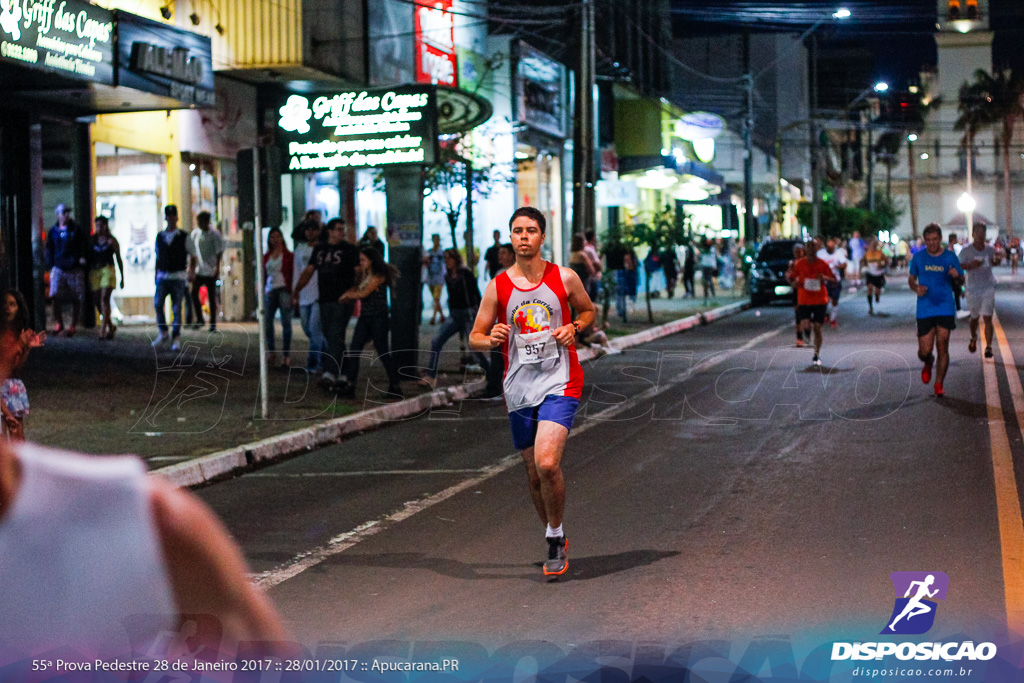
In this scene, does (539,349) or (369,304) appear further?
(369,304)

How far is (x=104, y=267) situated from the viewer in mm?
19016

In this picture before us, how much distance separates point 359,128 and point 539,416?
379 inches

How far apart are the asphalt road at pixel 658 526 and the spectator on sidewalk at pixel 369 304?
108 cm

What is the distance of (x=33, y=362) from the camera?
52.9ft

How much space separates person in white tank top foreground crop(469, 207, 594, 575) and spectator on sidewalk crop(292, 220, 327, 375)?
8471 millimetres

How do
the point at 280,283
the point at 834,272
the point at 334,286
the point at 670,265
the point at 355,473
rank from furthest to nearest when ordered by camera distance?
the point at 670,265 < the point at 834,272 < the point at 280,283 < the point at 334,286 < the point at 355,473

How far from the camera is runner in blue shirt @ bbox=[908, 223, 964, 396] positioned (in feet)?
45.4

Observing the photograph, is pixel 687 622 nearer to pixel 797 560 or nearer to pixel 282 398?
pixel 797 560

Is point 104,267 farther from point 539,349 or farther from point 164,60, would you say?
point 539,349

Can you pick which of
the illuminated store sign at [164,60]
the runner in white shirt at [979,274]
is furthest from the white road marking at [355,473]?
the illuminated store sign at [164,60]

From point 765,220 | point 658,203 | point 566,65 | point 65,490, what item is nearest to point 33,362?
point 65,490

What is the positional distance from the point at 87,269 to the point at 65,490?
63.2ft

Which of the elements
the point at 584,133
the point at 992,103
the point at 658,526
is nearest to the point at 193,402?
the point at 658,526

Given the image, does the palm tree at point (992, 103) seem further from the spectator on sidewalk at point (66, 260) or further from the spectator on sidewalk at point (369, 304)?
the spectator on sidewalk at point (369, 304)
